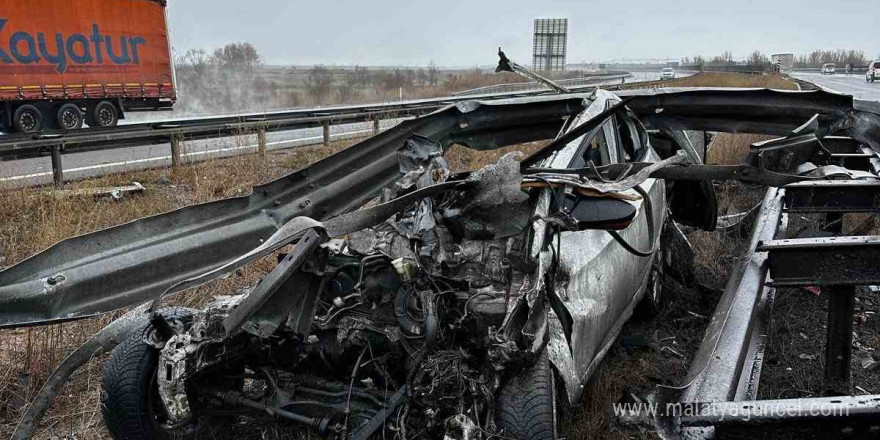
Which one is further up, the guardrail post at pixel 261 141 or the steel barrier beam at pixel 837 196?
the steel barrier beam at pixel 837 196

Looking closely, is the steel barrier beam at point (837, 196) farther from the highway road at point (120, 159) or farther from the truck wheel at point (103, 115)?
the truck wheel at point (103, 115)

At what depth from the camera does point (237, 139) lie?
11008 millimetres

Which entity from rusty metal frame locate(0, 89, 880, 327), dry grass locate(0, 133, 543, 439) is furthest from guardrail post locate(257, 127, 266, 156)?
rusty metal frame locate(0, 89, 880, 327)

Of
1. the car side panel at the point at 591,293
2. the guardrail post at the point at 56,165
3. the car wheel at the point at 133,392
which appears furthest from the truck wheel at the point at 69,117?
the car side panel at the point at 591,293

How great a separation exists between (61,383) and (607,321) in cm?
258

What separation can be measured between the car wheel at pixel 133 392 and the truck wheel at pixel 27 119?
49.0ft

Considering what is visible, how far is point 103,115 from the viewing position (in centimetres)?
1817

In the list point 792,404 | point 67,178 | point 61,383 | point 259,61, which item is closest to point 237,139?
point 67,178

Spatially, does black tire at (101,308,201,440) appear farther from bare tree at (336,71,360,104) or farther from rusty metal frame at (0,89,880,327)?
bare tree at (336,71,360,104)

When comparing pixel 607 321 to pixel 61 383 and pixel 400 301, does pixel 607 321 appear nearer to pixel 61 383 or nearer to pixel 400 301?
pixel 400 301

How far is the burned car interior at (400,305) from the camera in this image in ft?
9.68

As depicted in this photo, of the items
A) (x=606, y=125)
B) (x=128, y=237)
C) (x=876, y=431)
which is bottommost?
(x=876, y=431)

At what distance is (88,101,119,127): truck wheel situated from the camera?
58.9 ft

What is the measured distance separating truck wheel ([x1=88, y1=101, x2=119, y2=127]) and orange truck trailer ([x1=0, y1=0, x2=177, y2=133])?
24mm
